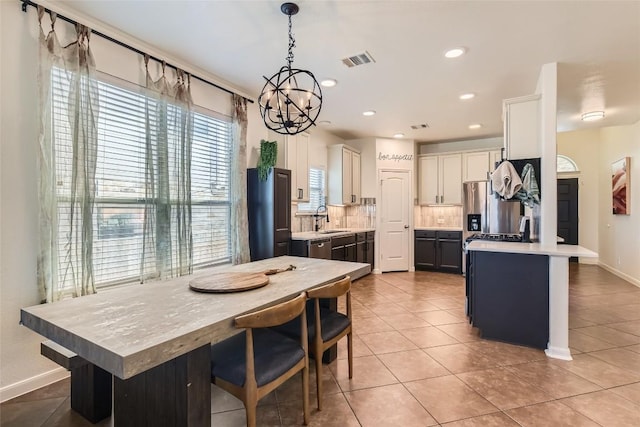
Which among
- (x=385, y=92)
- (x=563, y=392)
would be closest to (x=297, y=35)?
(x=385, y=92)

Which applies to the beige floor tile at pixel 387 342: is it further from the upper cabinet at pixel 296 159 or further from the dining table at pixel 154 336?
the upper cabinet at pixel 296 159

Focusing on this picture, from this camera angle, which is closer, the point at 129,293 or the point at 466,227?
the point at 129,293

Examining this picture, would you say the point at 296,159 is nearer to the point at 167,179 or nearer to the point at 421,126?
the point at 167,179

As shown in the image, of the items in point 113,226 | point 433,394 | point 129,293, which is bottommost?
point 433,394

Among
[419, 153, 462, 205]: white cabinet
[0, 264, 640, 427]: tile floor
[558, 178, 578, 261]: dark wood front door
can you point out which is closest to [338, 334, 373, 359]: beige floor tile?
[0, 264, 640, 427]: tile floor

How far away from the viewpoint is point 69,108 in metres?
2.38

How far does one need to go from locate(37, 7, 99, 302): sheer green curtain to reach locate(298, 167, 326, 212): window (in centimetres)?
340

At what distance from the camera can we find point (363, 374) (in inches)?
98.0

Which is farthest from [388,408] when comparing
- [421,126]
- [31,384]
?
[421,126]

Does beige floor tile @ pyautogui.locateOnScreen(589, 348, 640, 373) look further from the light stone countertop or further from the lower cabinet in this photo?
the lower cabinet

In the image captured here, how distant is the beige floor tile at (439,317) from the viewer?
3.62m

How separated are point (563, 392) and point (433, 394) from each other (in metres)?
0.93

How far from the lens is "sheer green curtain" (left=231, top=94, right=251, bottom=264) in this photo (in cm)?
387

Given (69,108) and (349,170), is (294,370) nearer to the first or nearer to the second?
(69,108)
